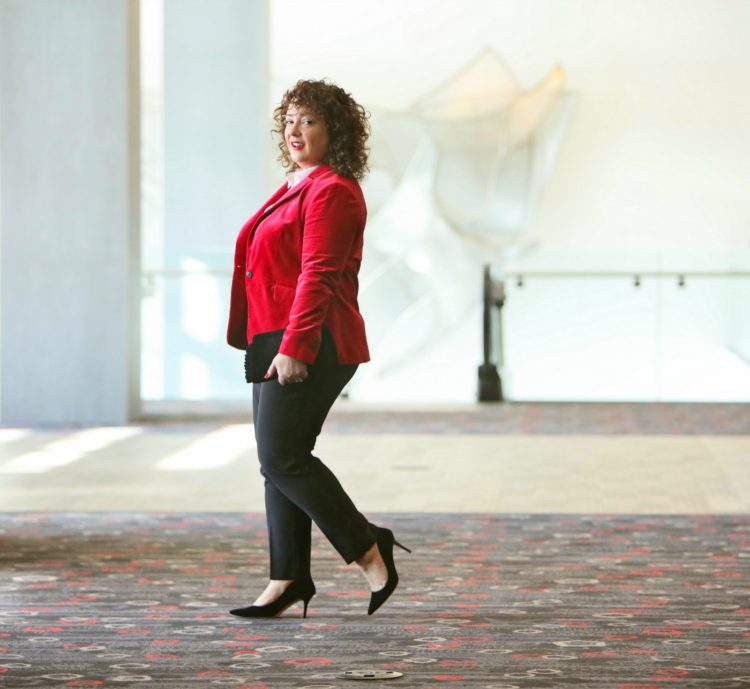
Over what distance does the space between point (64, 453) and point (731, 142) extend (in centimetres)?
1407

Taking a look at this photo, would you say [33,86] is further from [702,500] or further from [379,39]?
[379,39]

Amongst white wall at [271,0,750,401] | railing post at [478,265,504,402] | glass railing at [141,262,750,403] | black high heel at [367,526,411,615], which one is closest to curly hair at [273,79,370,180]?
black high heel at [367,526,411,615]

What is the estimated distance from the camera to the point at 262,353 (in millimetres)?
3590

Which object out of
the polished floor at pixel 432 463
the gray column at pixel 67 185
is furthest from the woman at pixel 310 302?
the gray column at pixel 67 185

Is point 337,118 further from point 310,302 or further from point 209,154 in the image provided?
point 209,154

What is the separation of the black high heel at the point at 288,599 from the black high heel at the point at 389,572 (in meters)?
0.17

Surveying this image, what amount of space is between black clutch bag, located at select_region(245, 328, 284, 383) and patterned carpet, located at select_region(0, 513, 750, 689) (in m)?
0.64

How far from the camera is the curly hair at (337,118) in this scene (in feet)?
11.8

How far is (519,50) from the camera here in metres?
20.0

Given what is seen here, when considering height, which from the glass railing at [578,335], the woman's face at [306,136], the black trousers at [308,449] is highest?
the woman's face at [306,136]

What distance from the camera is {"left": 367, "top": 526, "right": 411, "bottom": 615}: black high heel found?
3688 mm

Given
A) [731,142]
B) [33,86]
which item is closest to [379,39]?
[731,142]

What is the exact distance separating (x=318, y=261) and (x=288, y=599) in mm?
898

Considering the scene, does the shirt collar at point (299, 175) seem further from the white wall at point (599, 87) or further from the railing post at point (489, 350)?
the white wall at point (599, 87)
